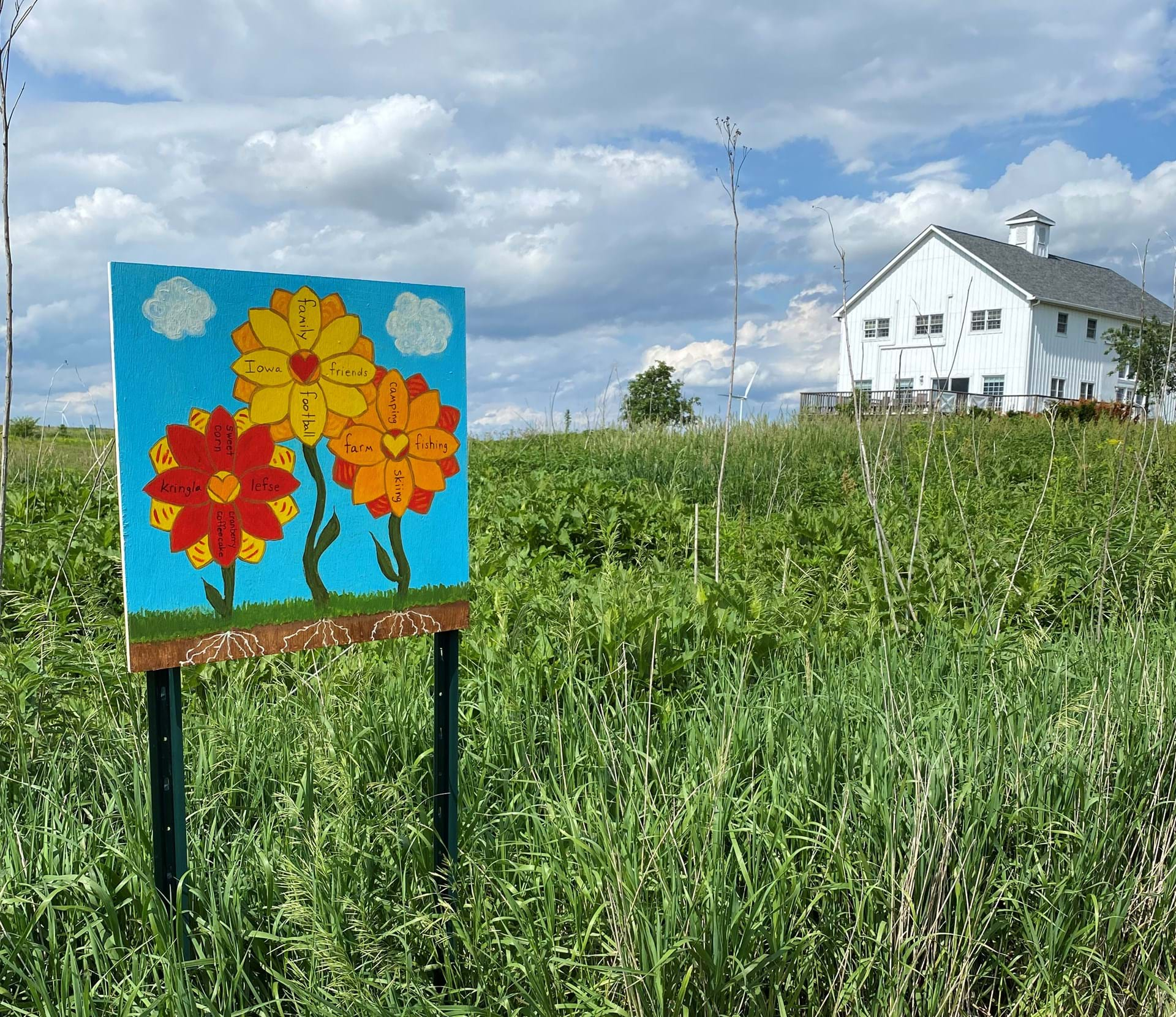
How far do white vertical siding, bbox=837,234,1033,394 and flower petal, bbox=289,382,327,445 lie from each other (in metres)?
31.6

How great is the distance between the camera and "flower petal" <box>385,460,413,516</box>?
7.44ft

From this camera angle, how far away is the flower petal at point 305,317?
6.92 ft

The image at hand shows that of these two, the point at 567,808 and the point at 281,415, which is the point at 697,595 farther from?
the point at 281,415

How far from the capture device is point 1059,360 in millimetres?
34094

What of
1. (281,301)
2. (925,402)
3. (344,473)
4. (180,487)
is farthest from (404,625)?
(925,402)

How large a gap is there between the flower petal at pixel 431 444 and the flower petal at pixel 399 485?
0.05 metres

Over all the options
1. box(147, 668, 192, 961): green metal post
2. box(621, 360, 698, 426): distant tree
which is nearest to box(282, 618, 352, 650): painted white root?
box(147, 668, 192, 961): green metal post

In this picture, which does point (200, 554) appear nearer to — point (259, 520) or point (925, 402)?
point (259, 520)

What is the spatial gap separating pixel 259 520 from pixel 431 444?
1.60 feet

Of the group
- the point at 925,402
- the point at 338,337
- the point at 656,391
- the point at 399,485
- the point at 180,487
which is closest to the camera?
the point at 180,487

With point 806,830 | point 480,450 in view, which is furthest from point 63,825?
point 480,450

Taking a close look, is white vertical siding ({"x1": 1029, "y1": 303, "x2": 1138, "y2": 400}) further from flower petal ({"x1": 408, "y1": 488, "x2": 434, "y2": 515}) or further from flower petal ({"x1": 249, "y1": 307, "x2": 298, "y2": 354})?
flower petal ({"x1": 249, "y1": 307, "x2": 298, "y2": 354})

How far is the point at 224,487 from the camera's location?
2.02 meters

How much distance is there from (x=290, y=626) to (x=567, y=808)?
2.61ft
